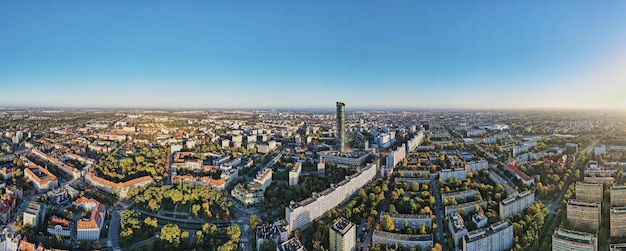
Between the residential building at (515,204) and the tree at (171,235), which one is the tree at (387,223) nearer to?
the residential building at (515,204)

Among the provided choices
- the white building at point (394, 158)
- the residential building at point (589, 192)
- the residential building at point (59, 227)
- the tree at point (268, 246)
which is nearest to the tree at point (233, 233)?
the tree at point (268, 246)

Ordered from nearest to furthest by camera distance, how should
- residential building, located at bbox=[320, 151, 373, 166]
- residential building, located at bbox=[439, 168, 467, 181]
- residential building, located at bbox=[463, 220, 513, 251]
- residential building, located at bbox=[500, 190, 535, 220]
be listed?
residential building, located at bbox=[463, 220, 513, 251] < residential building, located at bbox=[500, 190, 535, 220] < residential building, located at bbox=[439, 168, 467, 181] < residential building, located at bbox=[320, 151, 373, 166]

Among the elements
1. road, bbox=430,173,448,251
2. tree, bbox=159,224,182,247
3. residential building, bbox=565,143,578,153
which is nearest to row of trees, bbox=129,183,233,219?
tree, bbox=159,224,182,247

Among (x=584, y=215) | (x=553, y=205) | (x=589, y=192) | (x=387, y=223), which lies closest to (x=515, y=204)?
(x=584, y=215)

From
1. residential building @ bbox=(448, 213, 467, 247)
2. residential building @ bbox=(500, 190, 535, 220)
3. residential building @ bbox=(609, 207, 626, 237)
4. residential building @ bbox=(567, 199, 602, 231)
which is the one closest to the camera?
residential building @ bbox=(609, 207, 626, 237)

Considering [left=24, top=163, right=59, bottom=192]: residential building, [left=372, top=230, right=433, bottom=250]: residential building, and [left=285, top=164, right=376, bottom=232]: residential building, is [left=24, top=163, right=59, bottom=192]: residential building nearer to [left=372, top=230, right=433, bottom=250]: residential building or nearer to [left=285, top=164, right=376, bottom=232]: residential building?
[left=285, top=164, right=376, bottom=232]: residential building

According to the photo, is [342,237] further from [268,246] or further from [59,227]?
[59,227]

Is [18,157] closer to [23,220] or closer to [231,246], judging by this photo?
[23,220]
